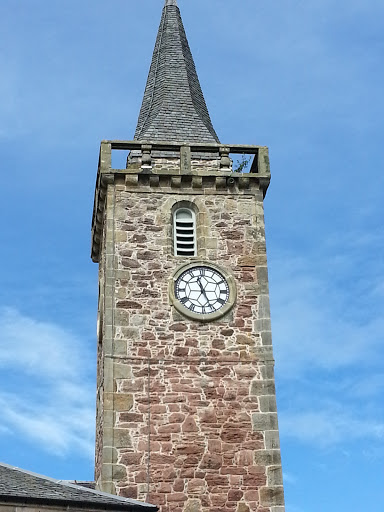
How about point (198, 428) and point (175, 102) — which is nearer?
point (198, 428)

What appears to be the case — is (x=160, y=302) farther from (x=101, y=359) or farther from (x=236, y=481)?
(x=236, y=481)

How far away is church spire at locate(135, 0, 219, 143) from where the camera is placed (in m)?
24.6

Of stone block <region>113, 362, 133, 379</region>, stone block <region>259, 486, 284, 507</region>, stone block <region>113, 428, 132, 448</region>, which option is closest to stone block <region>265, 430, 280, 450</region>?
stone block <region>259, 486, 284, 507</region>

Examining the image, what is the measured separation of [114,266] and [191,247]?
2.02 m

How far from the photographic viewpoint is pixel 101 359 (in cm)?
2139

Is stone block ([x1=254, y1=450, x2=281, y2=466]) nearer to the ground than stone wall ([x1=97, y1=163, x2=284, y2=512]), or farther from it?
nearer to the ground

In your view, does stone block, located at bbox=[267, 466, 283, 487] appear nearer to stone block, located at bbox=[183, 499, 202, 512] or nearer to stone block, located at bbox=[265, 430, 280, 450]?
stone block, located at bbox=[265, 430, 280, 450]

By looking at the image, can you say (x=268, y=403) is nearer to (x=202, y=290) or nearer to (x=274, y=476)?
(x=274, y=476)

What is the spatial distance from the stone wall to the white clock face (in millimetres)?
293

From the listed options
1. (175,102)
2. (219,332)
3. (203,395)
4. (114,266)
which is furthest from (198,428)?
(175,102)

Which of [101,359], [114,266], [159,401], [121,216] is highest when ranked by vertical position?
[121,216]

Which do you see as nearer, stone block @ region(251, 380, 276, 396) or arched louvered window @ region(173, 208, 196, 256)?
stone block @ region(251, 380, 276, 396)

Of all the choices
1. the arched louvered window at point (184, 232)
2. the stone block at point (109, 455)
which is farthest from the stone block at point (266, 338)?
the stone block at point (109, 455)

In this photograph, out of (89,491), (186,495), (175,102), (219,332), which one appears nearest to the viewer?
(89,491)
